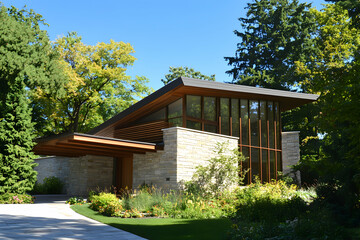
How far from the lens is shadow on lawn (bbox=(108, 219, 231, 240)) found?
7461mm

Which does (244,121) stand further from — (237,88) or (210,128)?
(210,128)

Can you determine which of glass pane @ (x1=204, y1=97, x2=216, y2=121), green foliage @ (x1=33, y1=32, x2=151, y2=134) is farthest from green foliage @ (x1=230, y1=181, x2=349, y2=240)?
green foliage @ (x1=33, y1=32, x2=151, y2=134)

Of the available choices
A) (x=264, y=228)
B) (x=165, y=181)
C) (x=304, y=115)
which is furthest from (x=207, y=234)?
(x=304, y=115)

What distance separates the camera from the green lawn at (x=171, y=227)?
7.53 metres

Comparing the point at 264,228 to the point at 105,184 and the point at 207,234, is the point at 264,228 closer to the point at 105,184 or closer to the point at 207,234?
the point at 207,234

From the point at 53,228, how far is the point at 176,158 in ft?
20.7

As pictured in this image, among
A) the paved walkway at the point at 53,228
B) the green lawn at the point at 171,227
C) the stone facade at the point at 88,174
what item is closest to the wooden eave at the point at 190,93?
the stone facade at the point at 88,174

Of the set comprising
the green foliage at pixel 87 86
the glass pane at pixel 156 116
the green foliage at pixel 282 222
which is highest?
the green foliage at pixel 87 86

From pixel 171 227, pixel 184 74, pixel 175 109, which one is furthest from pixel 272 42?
pixel 171 227

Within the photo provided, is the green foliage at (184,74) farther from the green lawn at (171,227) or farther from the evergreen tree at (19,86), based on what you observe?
the green lawn at (171,227)

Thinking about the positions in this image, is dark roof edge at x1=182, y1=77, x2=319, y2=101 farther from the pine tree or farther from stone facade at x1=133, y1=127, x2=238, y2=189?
the pine tree

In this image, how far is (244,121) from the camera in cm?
1742

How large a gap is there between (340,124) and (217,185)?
271 inches

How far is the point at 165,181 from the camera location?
1366cm
